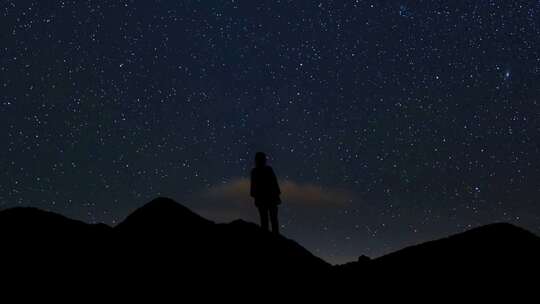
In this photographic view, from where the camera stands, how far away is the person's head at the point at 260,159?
9.78 meters

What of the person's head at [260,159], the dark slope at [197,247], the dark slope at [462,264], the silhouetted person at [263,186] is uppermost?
the person's head at [260,159]

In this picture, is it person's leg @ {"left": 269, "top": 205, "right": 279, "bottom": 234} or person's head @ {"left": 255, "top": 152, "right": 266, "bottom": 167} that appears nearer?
person's head @ {"left": 255, "top": 152, "right": 266, "bottom": 167}

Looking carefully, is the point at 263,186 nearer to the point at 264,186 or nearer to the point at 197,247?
the point at 264,186

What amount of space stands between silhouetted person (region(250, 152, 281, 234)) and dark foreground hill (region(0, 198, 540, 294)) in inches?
41.1

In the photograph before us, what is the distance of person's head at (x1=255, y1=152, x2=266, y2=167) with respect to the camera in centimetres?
978

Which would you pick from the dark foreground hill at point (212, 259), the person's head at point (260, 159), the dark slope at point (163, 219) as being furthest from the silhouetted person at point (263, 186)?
the dark slope at point (163, 219)

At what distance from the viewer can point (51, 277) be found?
21.6ft

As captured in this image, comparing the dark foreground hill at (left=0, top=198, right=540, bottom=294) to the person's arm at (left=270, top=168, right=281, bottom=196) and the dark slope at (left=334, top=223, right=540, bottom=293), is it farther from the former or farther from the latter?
the person's arm at (left=270, top=168, right=281, bottom=196)

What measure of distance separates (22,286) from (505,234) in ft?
25.0

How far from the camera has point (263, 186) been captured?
32.1 feet

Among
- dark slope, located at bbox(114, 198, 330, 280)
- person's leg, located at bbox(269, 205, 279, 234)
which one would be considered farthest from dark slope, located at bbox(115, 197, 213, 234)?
person's leg, located at bbox(269, 205, 279, 234)

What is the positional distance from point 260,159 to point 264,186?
0.58m

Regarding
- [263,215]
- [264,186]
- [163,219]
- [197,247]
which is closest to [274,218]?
[263,215]

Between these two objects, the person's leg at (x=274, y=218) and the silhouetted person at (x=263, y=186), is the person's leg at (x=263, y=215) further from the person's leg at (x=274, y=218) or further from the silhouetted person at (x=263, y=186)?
the person's leg at (x=274, y=218)
